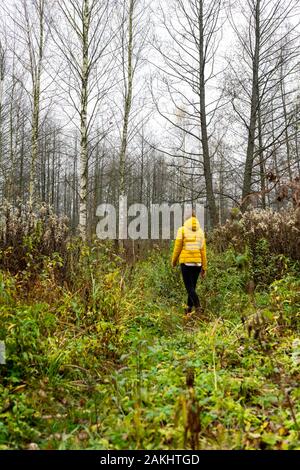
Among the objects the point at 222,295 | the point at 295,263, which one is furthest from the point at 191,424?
the point at 295,263

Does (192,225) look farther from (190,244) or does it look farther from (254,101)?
(254,101)

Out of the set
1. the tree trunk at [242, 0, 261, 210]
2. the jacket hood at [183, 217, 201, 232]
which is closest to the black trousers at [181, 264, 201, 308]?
the jacket hood at [183, 217, 201, 232]

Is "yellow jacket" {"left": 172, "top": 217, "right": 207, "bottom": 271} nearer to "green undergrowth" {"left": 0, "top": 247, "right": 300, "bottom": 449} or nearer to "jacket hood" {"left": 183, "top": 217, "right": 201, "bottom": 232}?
"jacket hood" {"left": 183, "top": 217, "right": 201, "bottom": 232}

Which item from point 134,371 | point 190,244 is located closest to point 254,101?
point 190,244

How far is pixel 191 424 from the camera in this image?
223 centimetres

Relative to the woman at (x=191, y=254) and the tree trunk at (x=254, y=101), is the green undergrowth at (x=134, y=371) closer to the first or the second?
the woman at (x=191, y=254)

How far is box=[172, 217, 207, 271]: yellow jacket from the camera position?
6.31 metres

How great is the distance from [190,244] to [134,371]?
123 inches

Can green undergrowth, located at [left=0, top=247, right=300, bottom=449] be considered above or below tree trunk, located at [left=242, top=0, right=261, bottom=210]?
below

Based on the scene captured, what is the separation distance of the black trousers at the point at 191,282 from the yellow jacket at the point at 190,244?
14 centimetres

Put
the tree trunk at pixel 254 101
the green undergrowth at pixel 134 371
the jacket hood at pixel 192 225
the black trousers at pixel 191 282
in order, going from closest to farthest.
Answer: the green undergrowth at pixel 134 371
the black trousers at pixel 191 282
the jacket hood at pixel 192 225
the tree trunk at pixel 254 101

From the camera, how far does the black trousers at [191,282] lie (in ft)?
20.4

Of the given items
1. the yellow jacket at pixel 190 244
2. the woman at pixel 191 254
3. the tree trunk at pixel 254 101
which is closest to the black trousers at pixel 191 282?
the woman at pixel 191 254

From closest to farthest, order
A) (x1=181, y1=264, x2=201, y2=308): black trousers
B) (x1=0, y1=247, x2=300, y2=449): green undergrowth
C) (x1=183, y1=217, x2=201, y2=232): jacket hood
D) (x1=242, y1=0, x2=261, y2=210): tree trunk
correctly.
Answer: (x1=0, y1=247, x2=300, y2=449): green undergrowth → (x1=181, y1=264, x2=201, y2=308): black trousers → (x1=183, y1=217, x2=201, y2=232): jacket hood → (x1=242, y1=0, x2=261, y2=210): tree trunk
